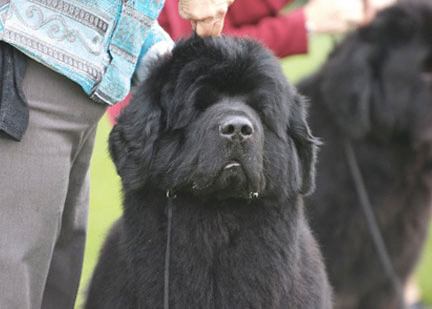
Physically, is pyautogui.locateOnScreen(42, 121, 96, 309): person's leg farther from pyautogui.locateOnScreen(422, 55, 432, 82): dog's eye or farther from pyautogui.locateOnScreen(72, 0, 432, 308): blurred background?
pyautogui.locateOnScreen(422, 55, 432, 82): dog's eye

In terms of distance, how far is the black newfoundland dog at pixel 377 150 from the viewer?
5.05 m

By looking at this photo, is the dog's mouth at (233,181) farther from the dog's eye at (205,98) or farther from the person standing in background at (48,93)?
the person standing in background at (48,93)

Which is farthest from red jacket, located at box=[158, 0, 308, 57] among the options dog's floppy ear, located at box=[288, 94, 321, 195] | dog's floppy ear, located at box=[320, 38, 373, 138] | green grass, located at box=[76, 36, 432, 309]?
dog's floppy ear, located at box=[288, 94, 321, 195]

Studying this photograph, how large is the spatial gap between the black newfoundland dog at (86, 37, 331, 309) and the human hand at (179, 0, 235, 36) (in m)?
0.05

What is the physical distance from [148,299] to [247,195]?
1.62 ft

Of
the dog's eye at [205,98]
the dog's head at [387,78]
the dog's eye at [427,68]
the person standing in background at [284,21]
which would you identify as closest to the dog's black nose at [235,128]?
the dog's eye at [205,98]

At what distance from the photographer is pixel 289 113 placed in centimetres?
298

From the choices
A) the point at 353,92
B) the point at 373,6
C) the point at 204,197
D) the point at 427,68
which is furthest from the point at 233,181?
the point at 373,6

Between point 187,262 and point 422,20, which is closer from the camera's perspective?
point 187,262

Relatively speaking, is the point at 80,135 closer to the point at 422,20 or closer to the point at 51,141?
the point at 51,141

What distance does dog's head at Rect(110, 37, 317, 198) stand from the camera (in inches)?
110

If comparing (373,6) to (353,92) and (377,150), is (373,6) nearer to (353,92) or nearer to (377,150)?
(353,92)

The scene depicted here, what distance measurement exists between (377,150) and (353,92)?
1.28 ft

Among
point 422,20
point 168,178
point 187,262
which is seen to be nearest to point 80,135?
point 168,178
